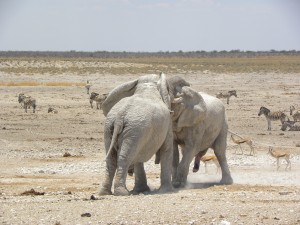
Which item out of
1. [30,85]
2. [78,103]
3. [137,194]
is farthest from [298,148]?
[30,85]

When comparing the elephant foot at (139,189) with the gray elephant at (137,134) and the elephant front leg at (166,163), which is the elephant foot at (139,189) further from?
the elephant front leg at (166,163)

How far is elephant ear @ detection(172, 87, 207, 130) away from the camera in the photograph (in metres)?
14.2

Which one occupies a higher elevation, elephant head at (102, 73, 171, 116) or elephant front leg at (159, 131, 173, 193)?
elephant head at (102, 73, 171, 116)

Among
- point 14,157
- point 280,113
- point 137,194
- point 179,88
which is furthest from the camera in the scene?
point 280,113

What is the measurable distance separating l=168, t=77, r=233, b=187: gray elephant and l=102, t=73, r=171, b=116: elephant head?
1.77ft

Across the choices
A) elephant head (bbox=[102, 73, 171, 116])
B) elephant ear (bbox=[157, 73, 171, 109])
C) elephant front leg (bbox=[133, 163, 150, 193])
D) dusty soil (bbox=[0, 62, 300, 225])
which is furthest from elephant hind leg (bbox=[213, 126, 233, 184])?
elephant front leg (bbox=[133, 163, 150, 193])

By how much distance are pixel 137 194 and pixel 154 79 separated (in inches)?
78.5

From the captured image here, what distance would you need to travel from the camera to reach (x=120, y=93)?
44.9 ft

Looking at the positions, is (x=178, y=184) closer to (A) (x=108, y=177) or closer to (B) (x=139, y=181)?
(B) (x=139, y=181)

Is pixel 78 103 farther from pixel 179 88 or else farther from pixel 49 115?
pixel 179 88

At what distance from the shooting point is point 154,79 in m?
13.5

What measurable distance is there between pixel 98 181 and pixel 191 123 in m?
2.23

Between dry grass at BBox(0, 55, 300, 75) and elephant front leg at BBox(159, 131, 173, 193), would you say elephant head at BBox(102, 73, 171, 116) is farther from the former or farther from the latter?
dry grass at BBox(0, 55, 300, 75)

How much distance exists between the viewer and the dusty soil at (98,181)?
1016 centimetres
